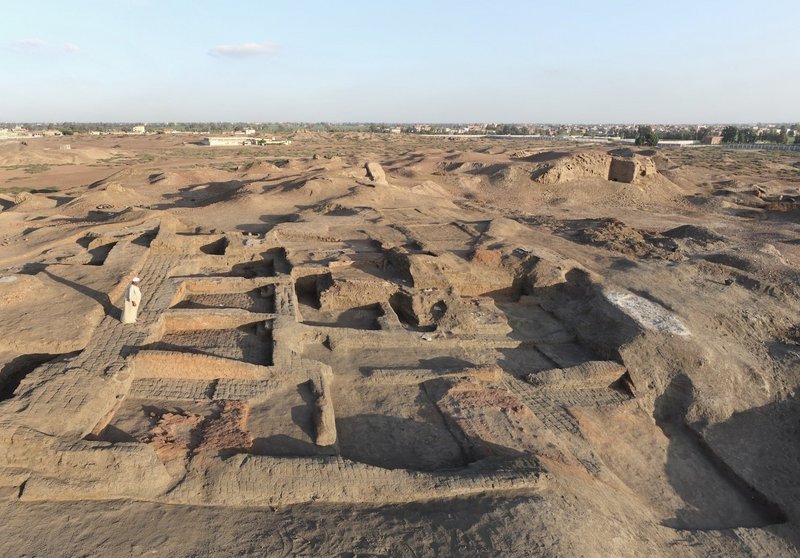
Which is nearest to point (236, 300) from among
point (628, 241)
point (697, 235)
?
point (628, 241)

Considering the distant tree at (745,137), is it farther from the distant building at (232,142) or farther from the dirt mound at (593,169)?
the distant building at (232,142)

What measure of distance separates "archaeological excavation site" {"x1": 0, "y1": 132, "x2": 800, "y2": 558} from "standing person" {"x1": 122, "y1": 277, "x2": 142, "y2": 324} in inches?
5.3

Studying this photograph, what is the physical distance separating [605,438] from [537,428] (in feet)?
3.44

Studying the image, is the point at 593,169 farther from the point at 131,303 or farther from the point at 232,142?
the point at 232,142

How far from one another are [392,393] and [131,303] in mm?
3781

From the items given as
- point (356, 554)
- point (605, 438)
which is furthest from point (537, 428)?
point (356, 554)

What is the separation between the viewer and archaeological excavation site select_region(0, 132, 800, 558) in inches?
145

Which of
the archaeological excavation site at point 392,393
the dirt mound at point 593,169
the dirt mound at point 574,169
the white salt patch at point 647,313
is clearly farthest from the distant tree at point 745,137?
the white salt patch at point 647,313

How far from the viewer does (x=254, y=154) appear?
44.1 metres

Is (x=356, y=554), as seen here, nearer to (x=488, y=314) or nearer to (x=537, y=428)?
(x=537, y=428)

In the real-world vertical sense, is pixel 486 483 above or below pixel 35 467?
below

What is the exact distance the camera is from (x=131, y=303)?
640cm

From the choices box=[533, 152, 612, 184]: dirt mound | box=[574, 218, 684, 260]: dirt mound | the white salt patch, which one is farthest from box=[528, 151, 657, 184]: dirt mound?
the white salt patch

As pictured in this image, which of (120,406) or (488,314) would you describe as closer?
(120,406)
